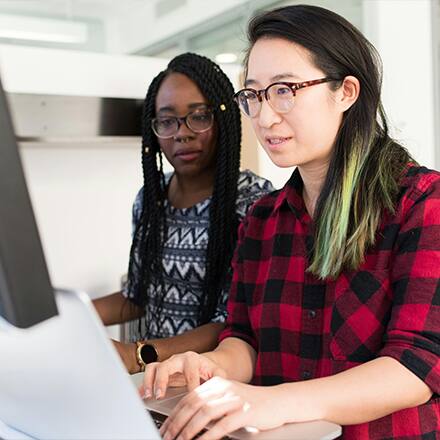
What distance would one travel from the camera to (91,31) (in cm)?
201

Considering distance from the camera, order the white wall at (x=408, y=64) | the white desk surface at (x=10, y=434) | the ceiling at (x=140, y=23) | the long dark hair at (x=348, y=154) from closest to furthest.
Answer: the white desk surface at (x=10, y=434) < the long dark hair at (x=348, y=154) < the ceiling at (x=140, y=23) < the white wall at (x=408, y=64)

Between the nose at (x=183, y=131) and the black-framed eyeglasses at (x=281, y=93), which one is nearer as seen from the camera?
the black-framed eyeglasses at (x=281, y=93)

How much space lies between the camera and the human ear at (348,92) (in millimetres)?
1153

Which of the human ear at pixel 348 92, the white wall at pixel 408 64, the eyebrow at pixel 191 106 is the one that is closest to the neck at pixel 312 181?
the human ear at pixel 348 92

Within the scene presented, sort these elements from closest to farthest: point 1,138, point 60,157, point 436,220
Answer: point 1,138 < point 436,220 < point 60,157

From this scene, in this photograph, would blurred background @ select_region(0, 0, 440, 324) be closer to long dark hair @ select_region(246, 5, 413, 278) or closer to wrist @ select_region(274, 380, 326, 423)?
long dark hair @ select_region(246, 5, 413, 278)

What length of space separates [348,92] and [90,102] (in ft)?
2.99

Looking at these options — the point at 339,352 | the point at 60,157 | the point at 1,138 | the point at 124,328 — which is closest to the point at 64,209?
the point at 60,157

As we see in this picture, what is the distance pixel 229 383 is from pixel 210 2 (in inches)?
68.8

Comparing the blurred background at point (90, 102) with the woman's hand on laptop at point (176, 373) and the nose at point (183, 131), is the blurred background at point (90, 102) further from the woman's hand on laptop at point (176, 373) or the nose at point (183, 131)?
the woman's hand on laptop at point (176, 373)

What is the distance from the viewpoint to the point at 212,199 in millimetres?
1632

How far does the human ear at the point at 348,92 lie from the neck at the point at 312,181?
4.1 inches

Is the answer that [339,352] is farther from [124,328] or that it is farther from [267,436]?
[124,328]

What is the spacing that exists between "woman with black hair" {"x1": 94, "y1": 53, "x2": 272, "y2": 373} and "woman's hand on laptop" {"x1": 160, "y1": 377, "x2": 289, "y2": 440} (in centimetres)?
72
